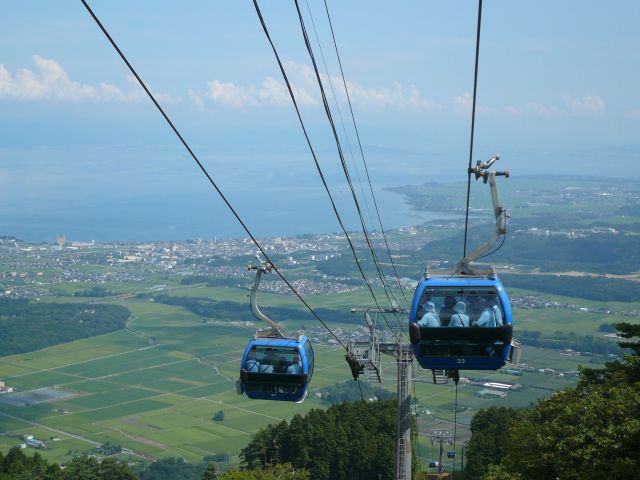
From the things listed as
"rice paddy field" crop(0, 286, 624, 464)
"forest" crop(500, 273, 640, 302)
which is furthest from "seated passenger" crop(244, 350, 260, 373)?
"forest" crop(500, 273, 640, 302)

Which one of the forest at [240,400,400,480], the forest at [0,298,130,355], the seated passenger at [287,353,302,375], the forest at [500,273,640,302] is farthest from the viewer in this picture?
the forest at [500,273,640,302]

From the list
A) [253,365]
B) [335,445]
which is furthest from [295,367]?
[335,445]

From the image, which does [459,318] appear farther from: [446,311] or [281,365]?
[281,365]

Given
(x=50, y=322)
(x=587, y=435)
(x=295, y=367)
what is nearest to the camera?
(x=295, y=367)

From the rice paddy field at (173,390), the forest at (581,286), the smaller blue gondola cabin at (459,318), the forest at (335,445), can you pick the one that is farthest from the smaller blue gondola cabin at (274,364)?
the forest at (581,286)

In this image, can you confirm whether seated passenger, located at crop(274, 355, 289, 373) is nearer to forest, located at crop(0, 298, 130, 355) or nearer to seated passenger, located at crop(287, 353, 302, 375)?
seated passenger, located at crop(287, 353, 302, 375)

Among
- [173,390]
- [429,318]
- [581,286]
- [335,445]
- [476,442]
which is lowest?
[173,390]

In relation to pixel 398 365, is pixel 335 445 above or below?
below
